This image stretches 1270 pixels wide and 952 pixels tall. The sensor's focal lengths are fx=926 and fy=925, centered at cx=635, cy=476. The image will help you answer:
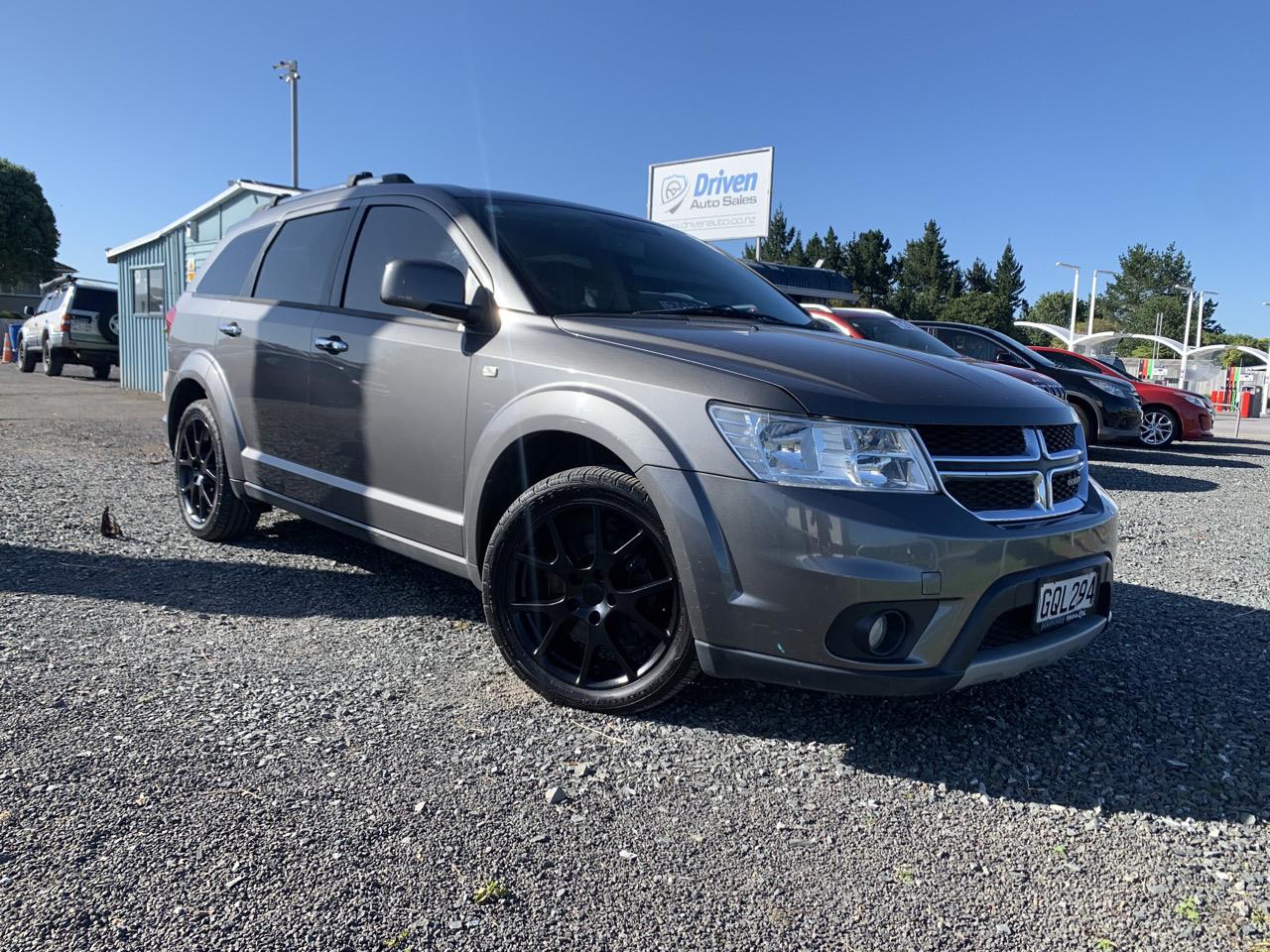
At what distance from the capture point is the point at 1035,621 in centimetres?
265

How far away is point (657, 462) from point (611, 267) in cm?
131

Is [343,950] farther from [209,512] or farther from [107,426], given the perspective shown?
[107,426]

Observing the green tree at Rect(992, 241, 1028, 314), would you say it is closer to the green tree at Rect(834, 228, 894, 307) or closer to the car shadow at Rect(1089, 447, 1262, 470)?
the green tree at Rect(834, 228, 894, 307)

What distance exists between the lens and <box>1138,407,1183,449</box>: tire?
1274 cm

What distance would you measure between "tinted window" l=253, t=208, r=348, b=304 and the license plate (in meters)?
3.08

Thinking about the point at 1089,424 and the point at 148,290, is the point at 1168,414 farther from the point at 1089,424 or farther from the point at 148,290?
the point at 148,290

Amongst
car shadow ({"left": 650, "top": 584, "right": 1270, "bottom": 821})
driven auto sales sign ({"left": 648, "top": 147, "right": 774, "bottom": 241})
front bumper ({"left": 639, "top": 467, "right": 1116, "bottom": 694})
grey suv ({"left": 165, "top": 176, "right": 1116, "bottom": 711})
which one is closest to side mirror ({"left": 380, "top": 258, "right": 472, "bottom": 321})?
grey suv ({"left": 165, "top": 176, "right": 1116, "bottom": 711})

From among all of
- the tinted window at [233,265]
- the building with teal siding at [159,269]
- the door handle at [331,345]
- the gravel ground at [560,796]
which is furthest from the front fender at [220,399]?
the building with teal siding at [159,269]

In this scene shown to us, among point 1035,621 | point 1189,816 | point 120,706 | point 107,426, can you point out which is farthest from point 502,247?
point 107,426

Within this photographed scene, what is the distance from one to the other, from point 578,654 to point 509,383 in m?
0.92

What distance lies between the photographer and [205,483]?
198 inches

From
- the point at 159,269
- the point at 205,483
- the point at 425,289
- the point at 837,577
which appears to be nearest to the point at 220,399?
the point at 205,483

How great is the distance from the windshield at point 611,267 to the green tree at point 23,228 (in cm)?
6208

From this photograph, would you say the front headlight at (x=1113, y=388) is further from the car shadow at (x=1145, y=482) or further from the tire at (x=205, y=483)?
the tire at (x=205, y=483)
